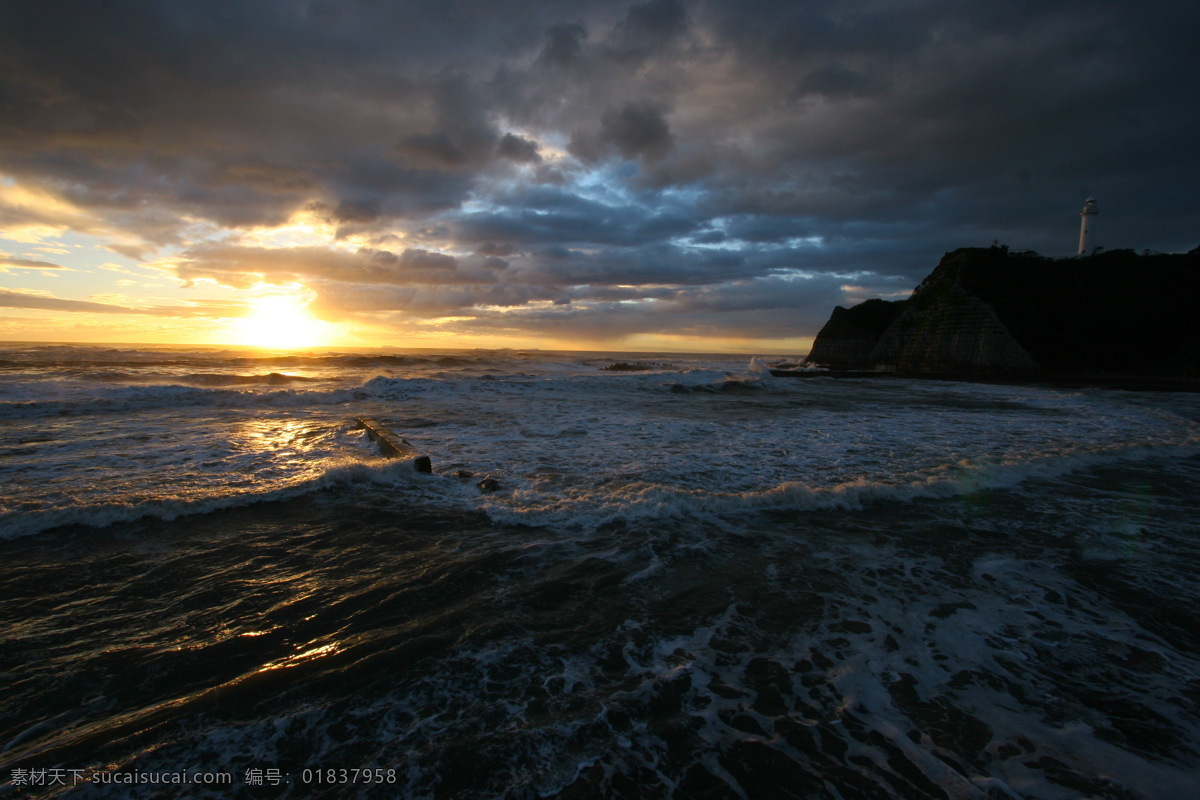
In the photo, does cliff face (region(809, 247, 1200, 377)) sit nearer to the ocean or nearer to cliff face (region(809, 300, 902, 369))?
cliff face (region(809, 300, 902, 369))

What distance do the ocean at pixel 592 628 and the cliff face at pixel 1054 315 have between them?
111 feet

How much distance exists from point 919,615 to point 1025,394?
2664 centimetres

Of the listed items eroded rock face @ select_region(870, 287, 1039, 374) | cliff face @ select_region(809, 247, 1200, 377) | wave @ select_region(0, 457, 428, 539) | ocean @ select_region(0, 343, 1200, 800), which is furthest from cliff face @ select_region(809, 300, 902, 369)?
wave @ select_region(0, 457, 428, 539)

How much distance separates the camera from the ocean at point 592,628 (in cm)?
237

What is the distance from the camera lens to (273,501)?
6137 mm

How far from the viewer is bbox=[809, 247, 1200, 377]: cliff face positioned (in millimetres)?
34156

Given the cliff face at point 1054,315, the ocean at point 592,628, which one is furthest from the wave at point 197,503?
the cliff face at point 1054,315

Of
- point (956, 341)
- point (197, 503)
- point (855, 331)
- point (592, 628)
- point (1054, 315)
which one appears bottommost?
point (592, 628)

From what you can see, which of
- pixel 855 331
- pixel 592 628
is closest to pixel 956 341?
pixel 855 331

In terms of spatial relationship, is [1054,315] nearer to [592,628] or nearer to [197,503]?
[592,628]

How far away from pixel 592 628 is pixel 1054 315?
163 ft

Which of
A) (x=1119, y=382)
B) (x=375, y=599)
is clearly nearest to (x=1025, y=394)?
(x=1119, y=382)

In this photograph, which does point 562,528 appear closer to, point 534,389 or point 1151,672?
point 1151,672

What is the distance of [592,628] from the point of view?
3.46m
